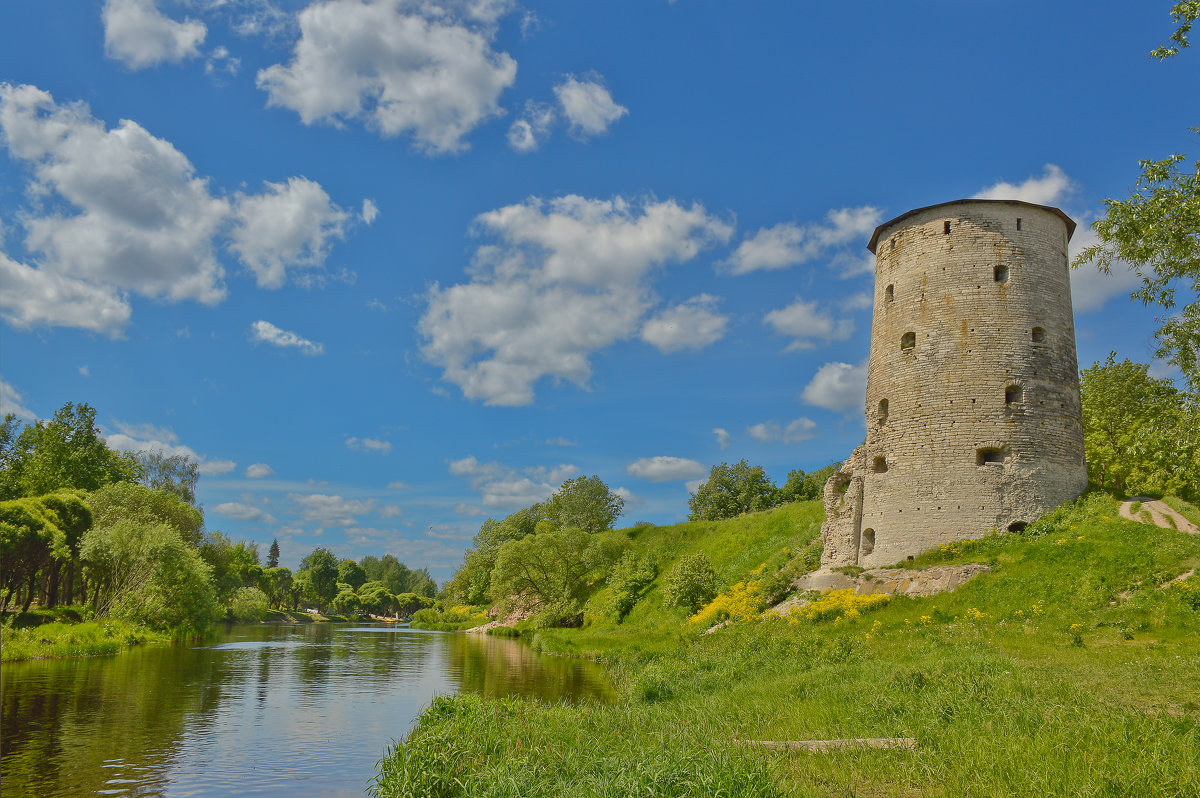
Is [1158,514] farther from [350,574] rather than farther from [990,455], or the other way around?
[350,574]

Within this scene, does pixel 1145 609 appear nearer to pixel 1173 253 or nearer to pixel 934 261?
pixel 1173 253

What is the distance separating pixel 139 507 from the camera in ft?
159

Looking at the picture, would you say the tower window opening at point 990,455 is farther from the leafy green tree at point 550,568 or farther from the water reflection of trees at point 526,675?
the leafy green tree at point 550,568

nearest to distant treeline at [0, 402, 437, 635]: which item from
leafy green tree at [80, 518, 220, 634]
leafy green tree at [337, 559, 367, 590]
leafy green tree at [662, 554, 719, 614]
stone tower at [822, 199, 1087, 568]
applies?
leafy green tree at [80, 518, 220, 634]

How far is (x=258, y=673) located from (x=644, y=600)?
2401cm

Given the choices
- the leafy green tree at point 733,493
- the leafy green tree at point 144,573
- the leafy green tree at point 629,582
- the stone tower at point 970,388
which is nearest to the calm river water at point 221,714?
the leafy green tree at point 144,573

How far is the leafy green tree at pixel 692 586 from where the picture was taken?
123ft

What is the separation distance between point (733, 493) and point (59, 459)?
216 feet

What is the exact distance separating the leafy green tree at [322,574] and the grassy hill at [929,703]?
110154 mm

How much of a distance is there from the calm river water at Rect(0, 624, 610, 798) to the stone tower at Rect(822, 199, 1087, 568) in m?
14.7

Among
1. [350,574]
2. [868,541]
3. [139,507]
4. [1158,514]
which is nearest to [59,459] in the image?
[139,507]

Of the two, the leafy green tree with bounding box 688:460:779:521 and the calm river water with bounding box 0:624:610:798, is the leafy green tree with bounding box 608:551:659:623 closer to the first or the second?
the calm river water with bounding box 0:624:610:798

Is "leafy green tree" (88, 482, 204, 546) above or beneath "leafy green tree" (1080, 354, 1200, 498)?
beneath

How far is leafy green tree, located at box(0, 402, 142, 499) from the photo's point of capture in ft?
173
